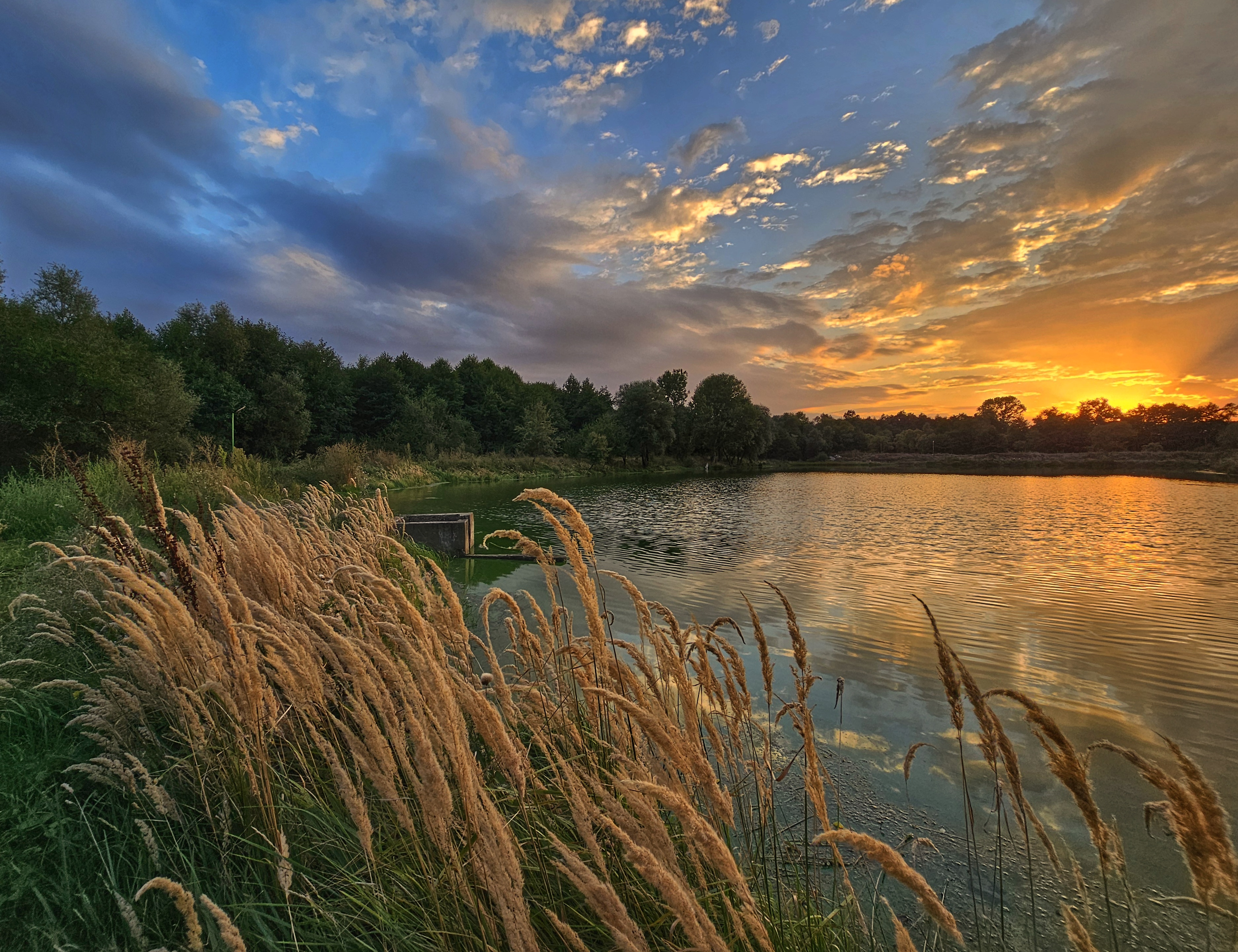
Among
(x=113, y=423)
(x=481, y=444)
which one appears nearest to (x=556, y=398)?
(x=481, y=444)

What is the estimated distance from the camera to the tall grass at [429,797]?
1.25 metres

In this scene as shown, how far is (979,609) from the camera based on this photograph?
8.26 m

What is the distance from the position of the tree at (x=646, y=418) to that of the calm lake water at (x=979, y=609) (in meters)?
38.2

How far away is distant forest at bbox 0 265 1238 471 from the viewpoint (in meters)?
18.6

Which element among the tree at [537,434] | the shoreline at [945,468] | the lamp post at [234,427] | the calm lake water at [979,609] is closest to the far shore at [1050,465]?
the shoreline at [945,468]

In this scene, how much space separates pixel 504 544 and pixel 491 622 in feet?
20.9

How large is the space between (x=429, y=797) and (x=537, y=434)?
52010 millimetres

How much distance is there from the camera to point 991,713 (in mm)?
1643

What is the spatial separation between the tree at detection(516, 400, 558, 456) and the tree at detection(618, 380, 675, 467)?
964 centimetres

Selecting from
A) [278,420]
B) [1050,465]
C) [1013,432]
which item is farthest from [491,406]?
[1013,432]

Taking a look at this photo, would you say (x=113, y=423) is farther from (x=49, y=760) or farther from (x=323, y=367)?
(x=323, y=367)

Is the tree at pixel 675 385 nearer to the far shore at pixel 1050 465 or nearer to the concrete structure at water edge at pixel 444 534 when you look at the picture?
the far shore at pixel 1050 465

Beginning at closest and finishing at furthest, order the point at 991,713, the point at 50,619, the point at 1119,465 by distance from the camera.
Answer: the point at 991,713, the point at 50,619, the point at 1119,465

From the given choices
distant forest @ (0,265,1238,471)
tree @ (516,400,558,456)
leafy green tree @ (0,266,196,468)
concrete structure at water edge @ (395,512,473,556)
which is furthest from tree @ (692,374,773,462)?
concrete structure at water edge @ (395,512,473,556)
